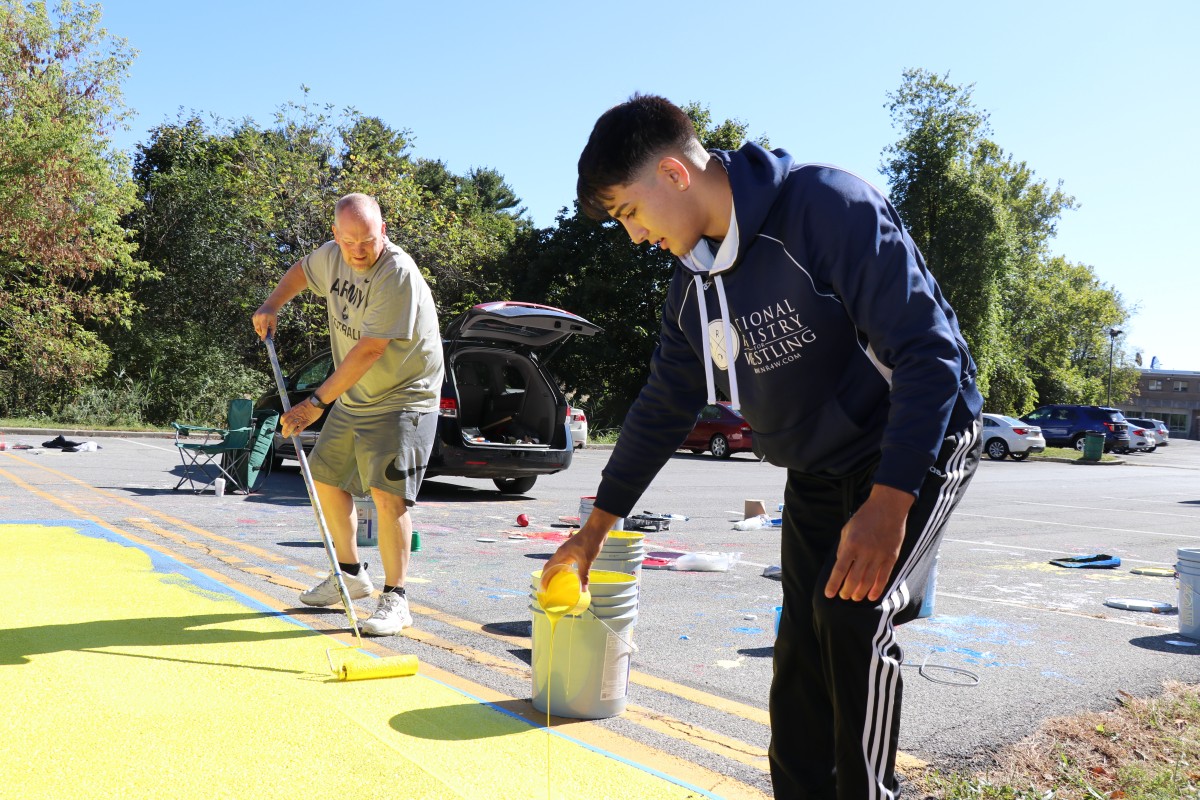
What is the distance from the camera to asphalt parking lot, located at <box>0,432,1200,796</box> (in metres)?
3.63

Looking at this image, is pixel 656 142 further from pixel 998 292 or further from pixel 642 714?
pixel 998 292

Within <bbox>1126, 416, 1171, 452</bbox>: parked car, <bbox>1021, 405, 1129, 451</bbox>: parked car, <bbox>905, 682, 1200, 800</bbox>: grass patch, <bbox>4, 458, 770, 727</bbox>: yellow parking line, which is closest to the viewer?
<bbox>905, 682, 1200, 800</bbox>: grass patch

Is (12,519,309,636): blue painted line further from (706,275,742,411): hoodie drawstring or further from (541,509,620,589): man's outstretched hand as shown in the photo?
(706,275,742,411): hoodie drawstring

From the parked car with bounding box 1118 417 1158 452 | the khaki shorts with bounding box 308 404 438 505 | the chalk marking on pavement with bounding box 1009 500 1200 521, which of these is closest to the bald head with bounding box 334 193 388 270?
the khaki shorts with bounding box 308 404 438 505

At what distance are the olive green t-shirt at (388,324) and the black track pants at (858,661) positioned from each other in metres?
2.76

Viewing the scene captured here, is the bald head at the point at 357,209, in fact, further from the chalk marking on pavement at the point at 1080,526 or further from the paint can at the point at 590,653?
the chalk marking on pavement at the point at 1080,526

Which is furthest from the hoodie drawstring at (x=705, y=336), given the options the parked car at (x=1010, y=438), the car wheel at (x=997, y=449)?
the car wheel at (x=997, y=449)

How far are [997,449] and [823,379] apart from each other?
99.5ft

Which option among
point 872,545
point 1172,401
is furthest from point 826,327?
point 1172,401

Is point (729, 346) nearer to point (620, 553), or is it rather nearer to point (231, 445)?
point (620, 553)

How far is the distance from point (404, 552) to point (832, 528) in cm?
286

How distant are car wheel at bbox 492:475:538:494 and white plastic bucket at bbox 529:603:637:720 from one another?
8.03 m

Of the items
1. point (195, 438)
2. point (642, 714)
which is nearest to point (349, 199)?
point (642, 714)

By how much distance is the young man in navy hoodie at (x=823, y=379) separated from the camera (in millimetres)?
1826
